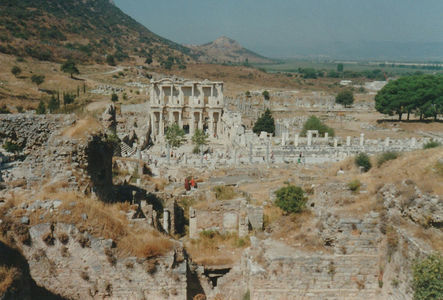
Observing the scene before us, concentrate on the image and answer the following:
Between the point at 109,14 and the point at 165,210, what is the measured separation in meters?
199

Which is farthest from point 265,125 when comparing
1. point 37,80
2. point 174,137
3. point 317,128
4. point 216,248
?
point 216,248

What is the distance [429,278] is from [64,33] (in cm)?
12721

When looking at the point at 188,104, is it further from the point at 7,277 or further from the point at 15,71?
the point at 7,277

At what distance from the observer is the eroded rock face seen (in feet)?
28.6

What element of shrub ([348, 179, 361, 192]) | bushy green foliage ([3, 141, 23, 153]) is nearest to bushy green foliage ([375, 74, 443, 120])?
shrub ([348, 179, 361, 192])

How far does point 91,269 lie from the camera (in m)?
8.84

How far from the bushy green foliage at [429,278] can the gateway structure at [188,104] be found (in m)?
47.0

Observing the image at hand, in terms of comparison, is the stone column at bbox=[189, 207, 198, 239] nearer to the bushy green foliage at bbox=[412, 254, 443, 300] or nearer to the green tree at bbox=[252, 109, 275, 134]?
the bushy green foliage at bbox=[412, 254, 443, 300]

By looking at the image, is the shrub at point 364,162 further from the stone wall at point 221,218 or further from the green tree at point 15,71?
the green tree at point 15,71

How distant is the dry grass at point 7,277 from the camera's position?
688 cm

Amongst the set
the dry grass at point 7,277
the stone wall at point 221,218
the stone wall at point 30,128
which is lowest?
the stone wall at point 221,218

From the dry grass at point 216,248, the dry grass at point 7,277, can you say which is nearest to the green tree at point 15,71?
the dry grass at point 216,248

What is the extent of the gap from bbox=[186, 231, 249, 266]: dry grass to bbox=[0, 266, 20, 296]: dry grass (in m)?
5.52

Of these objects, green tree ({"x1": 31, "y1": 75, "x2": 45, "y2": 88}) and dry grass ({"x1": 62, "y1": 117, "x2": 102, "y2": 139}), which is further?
green tree ({"x1": 31, "y1": 75, "x2": 45, "y2": 88})
